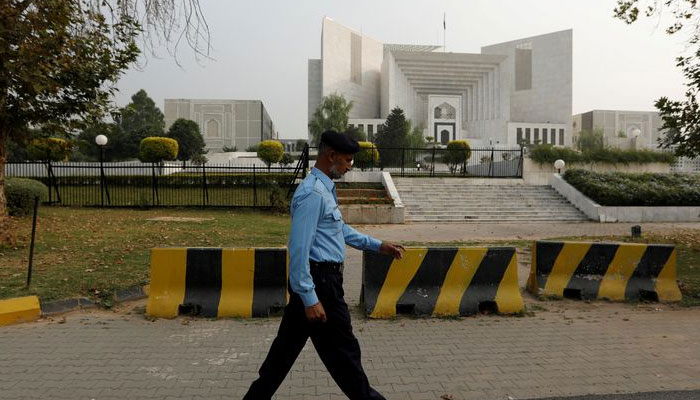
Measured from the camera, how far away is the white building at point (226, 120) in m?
92.9

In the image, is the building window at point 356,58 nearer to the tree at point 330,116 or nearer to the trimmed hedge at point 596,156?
the tree at point 330,116

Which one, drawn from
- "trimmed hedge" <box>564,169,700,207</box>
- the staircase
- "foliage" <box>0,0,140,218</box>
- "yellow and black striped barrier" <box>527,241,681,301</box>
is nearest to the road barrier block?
"foliage" <box>0,0,140,218</box>

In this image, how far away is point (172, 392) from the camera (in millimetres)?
3311

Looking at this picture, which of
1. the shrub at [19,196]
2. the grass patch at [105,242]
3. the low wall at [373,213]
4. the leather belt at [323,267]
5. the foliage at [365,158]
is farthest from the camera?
the foliage at [365,158]

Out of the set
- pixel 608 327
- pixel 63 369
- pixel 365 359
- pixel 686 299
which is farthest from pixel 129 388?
pixel 686 299

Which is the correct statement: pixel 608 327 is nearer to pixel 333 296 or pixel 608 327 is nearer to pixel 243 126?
pixel 333 296

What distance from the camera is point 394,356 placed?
405 centimetres

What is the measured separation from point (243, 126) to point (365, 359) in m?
95.6

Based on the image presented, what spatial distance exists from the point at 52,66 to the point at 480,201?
14642mm

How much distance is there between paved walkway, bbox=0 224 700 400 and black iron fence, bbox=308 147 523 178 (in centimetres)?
1705

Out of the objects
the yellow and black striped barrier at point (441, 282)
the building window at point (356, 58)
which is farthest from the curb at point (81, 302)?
the building window at point (356, 58)

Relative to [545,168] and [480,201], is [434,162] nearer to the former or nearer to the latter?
[545,168]

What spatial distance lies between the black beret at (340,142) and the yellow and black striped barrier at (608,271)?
4185mm

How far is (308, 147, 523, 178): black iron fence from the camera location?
23281 mm
